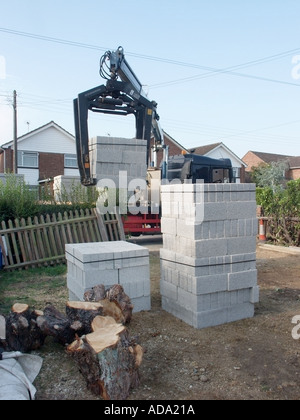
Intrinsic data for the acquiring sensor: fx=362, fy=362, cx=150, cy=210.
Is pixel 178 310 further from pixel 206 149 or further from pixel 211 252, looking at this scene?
pixel 206 149

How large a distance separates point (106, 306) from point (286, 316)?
2.68 metres

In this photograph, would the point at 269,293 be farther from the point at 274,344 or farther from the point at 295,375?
the point at 295,375

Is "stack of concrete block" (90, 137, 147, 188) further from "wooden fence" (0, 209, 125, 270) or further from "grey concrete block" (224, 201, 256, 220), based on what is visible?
"grey concrete block" (224, 201, 256, 220)

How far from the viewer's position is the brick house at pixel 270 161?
41.5 meters

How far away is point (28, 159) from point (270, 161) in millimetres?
28707

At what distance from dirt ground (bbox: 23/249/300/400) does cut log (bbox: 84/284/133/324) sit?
24 cm

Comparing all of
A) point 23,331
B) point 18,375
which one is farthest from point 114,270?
point 18,375

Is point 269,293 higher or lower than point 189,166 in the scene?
lower

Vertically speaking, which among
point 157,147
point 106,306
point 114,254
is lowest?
point 106,306

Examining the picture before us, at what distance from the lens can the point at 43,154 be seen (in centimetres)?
2975

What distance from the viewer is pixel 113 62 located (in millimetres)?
9344

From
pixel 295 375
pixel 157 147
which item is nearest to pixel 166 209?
pixel 295 375

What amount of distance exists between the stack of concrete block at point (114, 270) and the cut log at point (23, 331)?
114 cm

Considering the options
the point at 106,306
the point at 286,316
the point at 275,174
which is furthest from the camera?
the point at 275,174
